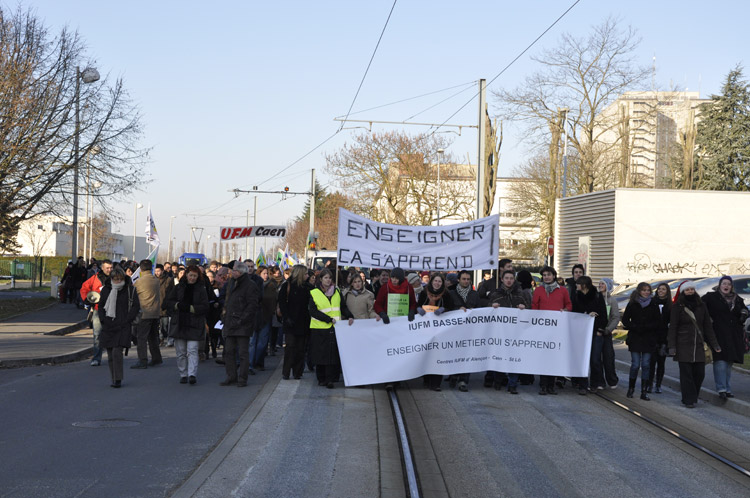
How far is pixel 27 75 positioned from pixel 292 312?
1643 cm

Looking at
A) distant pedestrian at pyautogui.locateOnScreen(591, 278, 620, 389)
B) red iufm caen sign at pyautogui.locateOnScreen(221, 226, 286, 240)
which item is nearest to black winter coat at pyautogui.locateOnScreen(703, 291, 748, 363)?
distant pedestrian at pyautogui.locateOnScreen(591, 278, 620, 389)

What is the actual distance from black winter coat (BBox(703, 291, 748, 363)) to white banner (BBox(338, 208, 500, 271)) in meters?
3.56

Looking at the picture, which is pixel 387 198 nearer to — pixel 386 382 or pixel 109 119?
pixel 109 119

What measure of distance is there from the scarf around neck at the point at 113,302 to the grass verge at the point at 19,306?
551 inches

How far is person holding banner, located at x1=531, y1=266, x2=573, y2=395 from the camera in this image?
13141 mm

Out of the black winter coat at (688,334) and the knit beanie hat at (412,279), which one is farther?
the knit beanie hat at (412,279)

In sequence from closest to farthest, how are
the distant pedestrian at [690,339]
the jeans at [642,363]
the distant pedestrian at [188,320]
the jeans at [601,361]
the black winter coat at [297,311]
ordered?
the distant pedestrian at [690,339] < the jeans at [642,363] < the distant pedestrian at [188,320] < the jeans at [601,361] < the black winter coat at [297,311]

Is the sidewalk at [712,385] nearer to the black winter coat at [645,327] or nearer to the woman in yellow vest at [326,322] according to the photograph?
the black winter coat at [645,327]

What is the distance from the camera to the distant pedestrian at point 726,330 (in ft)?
40.6

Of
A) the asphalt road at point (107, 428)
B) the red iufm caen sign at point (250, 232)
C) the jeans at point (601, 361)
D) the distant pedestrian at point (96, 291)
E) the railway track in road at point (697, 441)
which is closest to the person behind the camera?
the asphalt road at point (107, 428)

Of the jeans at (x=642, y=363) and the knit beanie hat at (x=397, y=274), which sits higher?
the knit beanie hat at (x=397, y=274)

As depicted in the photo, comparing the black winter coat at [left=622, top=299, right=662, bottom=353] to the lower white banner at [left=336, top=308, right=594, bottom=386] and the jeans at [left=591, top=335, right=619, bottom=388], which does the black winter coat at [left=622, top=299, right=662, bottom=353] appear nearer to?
the jeans at [left=591, top=335, right=619, bottom=388]

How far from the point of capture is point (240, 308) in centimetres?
1320

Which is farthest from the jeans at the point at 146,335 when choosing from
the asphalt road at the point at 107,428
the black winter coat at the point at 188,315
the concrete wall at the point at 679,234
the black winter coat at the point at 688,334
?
the concrete wall at the point at 679,234
